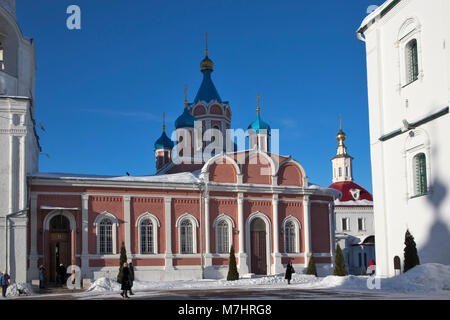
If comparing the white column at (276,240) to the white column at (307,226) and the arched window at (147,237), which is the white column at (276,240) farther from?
the arched window at (147,237)

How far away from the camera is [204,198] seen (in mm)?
29312

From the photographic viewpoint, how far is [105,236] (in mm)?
27203

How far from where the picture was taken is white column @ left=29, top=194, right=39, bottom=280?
82.3 ft

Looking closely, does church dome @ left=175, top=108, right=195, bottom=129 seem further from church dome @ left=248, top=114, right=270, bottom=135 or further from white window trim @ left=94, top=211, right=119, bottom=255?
white window trim @ left=94, top=211, right=119, bottom=255

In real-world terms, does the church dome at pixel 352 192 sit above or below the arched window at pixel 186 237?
above

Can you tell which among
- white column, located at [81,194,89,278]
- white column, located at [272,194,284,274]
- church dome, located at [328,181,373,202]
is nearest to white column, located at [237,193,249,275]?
white column, located at [272,194,284,274]

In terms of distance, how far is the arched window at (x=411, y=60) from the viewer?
1878 centimetres

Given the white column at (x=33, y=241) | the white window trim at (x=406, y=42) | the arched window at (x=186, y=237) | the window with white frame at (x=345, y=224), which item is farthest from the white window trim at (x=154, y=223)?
the window with white frame at (x=345, y=224)

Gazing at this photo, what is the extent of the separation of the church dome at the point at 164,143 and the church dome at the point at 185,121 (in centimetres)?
262

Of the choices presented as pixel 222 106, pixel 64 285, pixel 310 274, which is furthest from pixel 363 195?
pixel 64 285

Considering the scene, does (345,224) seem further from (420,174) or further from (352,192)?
(420,174)

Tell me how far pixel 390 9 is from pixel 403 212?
21.0ft

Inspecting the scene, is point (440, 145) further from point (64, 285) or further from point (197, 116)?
point (197, 116)

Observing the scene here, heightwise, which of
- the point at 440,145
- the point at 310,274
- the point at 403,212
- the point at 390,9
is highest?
the point at 390,9
